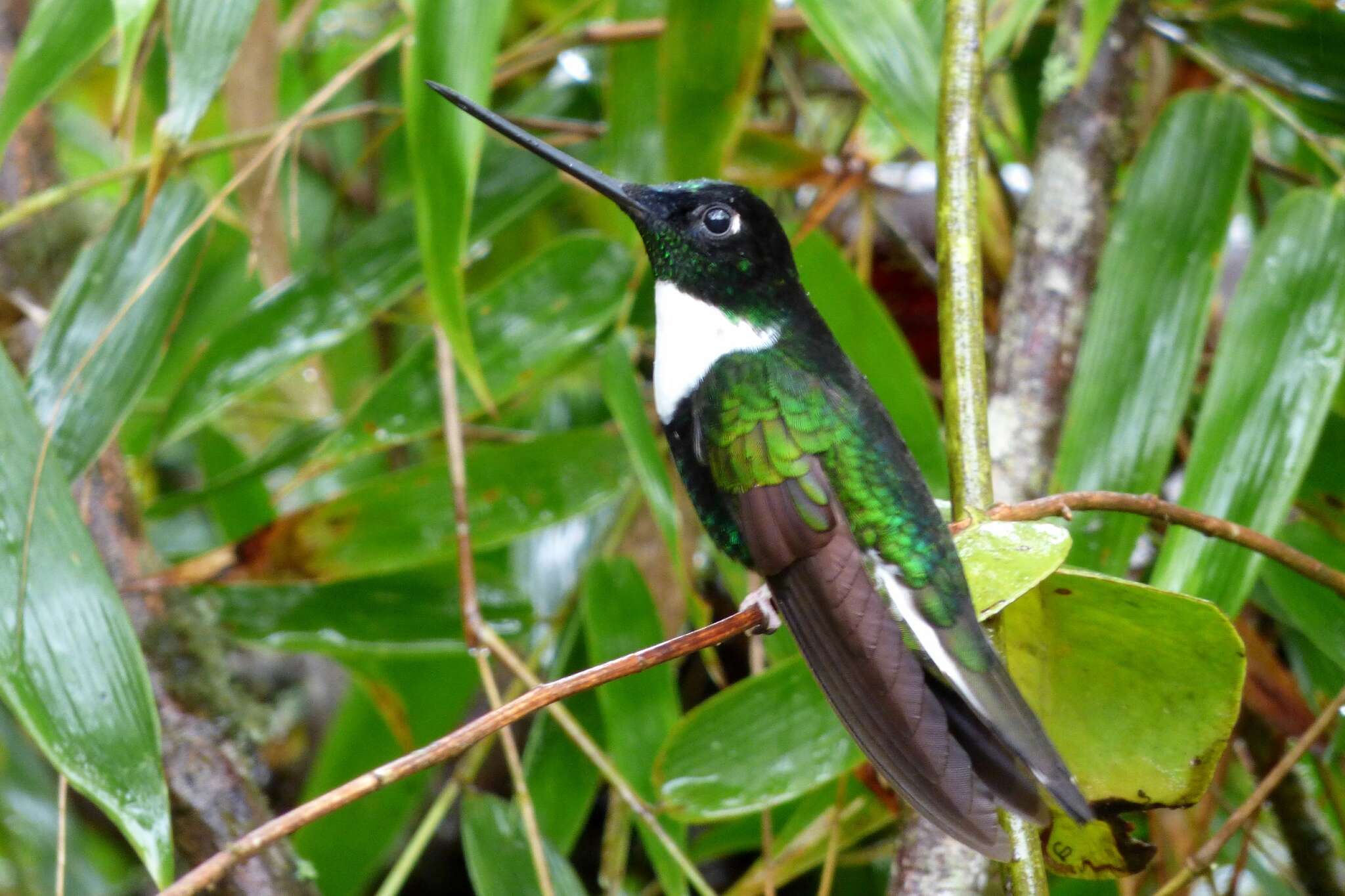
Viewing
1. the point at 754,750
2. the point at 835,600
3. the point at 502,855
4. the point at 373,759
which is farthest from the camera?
the point at 373,759

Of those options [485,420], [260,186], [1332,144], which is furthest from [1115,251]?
[260,186]

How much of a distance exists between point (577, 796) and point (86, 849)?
1.82m

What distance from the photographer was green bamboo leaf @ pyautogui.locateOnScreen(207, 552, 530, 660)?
6.66ft

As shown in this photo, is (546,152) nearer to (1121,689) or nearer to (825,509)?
(825,509)

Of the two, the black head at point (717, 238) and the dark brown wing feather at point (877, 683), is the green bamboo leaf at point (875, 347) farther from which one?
the dark brown wing feather at point (877, 683)

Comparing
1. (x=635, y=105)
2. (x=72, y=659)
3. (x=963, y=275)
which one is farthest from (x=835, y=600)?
(x=635, y=105)

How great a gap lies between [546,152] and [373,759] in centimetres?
134

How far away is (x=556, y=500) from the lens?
205 centimetres

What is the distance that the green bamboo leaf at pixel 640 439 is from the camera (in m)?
1.75

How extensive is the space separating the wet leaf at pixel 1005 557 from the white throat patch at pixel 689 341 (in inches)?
18.4

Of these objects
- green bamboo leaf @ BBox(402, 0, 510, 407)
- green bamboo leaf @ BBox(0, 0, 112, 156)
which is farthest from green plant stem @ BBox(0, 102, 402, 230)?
green bamboo leaf @ BBox(402, 0, 510, 407)

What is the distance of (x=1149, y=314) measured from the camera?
176cm

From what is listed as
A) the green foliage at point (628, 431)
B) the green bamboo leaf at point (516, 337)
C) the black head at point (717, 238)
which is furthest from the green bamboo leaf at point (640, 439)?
the black head at point (717, 238)

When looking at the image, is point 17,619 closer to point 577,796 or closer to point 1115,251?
point 577,796
